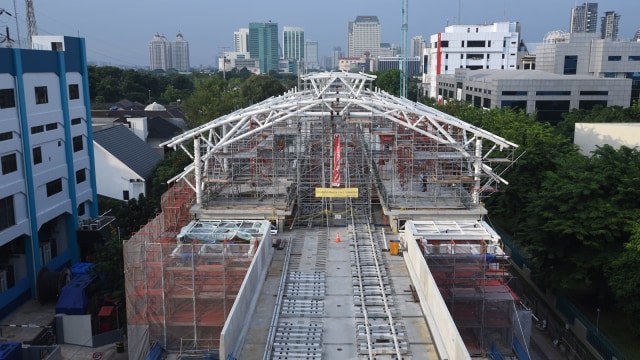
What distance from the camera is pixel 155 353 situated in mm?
14234

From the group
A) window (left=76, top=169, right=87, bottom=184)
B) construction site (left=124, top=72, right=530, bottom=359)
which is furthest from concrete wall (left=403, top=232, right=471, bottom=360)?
window (left=76, top=169, right=87, bottom=184)

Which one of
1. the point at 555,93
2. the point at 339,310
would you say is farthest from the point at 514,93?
the point at 339,310

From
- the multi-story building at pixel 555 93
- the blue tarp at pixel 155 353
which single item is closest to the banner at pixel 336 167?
the blue tarp at pixel 155 353

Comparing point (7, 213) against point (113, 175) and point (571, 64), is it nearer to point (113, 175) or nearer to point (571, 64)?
point (113, 175)

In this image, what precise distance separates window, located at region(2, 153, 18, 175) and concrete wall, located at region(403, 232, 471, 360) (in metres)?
16.2

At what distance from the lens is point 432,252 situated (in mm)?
17219

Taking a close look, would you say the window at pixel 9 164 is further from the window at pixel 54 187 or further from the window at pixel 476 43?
the window at pixel 476 43

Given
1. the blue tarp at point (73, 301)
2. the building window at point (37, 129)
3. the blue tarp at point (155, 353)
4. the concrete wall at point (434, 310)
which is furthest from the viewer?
the building window at point (37, 129)

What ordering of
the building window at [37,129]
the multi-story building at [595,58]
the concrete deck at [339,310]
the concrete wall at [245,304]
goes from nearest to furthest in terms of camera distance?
the concrete wall at [245,304]
the concrete deck at [339,310]
the building window at [37,129]
the multi-story building at [595,58]

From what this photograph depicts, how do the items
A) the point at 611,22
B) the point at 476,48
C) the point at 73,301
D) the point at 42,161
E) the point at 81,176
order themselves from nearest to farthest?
the point at 73,301, the point at 42,161, the point at 81,176, the point at 476,48, the point at 611,22

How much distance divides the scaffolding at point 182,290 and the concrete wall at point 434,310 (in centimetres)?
468

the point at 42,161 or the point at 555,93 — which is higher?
the point at 555,93

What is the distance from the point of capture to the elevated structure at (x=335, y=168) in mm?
21703

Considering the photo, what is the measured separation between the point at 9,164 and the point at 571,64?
68.1 meters
